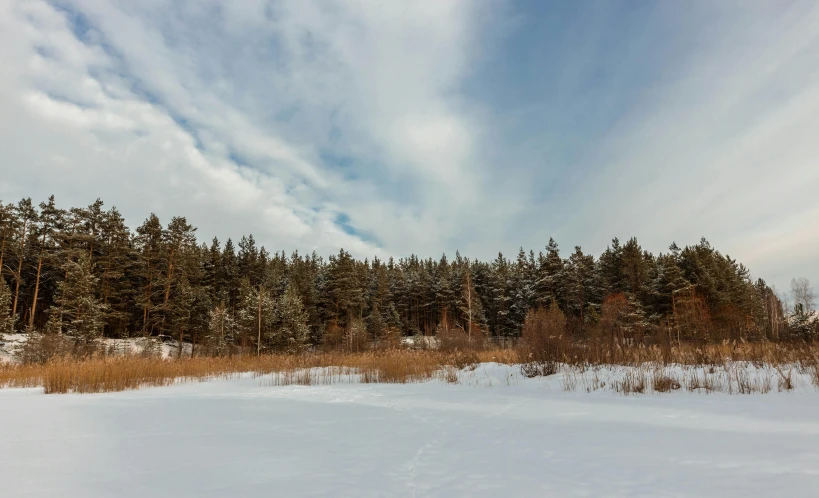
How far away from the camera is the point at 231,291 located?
51.1 meters

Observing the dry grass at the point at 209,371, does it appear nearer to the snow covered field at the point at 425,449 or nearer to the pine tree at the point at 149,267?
the snow covered field at the point at 425,449

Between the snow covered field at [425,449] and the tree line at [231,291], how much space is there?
62.7 ft

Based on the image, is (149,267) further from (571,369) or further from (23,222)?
(571,369)

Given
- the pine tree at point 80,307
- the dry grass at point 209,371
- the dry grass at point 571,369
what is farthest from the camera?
the pine tree at point 80,307

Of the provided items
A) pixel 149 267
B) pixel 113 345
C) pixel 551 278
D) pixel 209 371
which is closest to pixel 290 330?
pixel 113 345

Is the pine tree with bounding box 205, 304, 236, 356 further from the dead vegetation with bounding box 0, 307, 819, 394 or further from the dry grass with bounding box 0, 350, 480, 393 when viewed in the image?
the dead vegetation with bounding box 0, 307, 819, 394

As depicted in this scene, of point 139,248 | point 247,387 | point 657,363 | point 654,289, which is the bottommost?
point 247,387

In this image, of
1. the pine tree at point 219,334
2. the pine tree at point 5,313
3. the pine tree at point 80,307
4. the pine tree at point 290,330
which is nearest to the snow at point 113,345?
the pine tree at point 5,313

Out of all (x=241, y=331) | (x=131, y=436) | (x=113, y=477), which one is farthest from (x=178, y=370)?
(x=241, y=331)

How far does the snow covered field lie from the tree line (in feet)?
62.7

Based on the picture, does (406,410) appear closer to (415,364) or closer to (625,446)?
(625,446)

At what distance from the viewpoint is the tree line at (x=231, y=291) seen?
31.3 meters

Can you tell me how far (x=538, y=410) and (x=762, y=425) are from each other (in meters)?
2.71

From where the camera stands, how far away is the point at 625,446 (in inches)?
147
